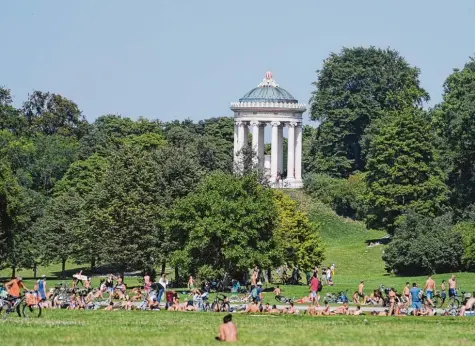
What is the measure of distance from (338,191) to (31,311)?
77638 mm

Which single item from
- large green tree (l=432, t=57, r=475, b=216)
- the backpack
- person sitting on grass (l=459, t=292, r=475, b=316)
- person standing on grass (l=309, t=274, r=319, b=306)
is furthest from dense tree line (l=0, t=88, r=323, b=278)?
person sitting on grass (l=459, t=292, r=475, b=316)

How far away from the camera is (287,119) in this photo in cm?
14925

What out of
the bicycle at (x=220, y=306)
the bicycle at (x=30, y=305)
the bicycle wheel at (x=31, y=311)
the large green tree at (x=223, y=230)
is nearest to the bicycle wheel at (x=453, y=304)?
the bicycle at (x=220, y=306)

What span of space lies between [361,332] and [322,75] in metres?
110

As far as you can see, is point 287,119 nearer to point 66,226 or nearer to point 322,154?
point 322,154

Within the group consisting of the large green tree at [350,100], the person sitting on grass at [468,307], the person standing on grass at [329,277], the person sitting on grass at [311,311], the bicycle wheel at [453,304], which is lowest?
the person sitting on grass at [311,311]

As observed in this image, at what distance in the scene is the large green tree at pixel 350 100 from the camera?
152000 millimetres

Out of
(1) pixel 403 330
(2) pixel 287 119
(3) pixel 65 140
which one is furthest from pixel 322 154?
(1) pixel 403 330

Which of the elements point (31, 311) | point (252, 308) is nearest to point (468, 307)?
point (252, 308)

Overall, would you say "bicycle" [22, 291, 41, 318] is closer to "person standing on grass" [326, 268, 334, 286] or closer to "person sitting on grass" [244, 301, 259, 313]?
"person sitting on grass" [244, 301, 259, 313]

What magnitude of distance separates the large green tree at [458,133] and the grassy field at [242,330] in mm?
44670

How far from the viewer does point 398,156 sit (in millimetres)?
109875

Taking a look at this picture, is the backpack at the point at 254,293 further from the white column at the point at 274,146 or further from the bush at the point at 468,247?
the white column at the point at 274,146

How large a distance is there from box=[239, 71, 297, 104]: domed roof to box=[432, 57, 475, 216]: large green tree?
35.2m
